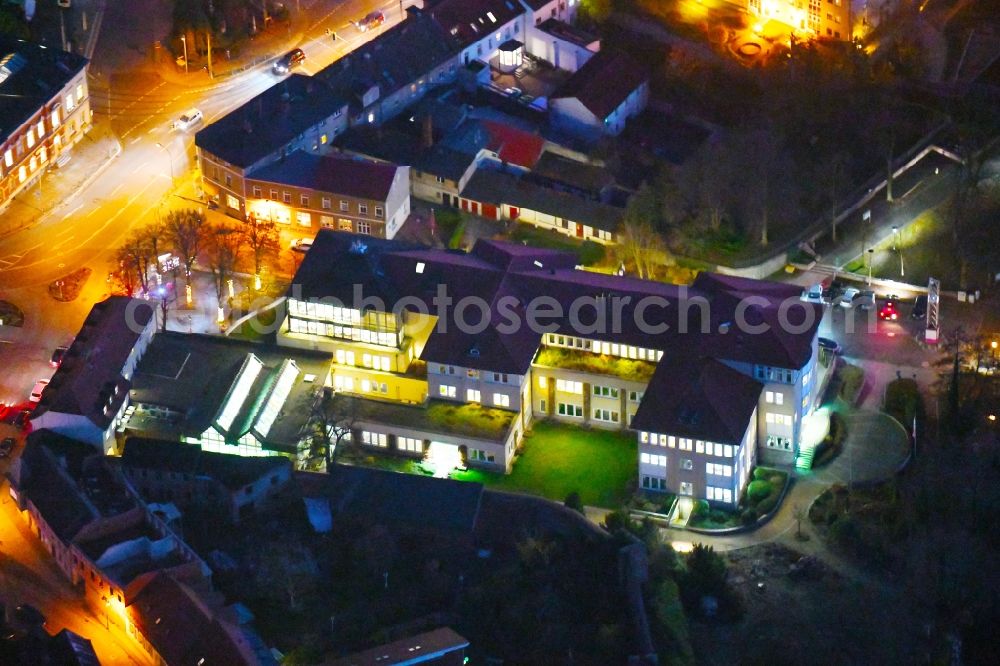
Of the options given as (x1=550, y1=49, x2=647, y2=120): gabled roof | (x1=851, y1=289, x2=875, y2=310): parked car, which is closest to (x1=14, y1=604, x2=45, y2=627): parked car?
(x1=851, y1=289, x2=875, y2=310): parked car

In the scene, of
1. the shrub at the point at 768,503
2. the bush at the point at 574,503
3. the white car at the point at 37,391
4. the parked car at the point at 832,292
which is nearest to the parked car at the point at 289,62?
the white car at the point at 37,391

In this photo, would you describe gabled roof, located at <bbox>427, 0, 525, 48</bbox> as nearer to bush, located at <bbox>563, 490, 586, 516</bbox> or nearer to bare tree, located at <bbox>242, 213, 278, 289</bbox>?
bare tree, located at <bbox>242, 213, 278, 289</bbox>

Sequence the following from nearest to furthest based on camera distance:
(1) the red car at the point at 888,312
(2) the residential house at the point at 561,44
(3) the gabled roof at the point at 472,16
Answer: (1) the red car at the point at 888,312 < (3) the gabled roof at the point at 472,16 < (2) the residential house at the point at 561,44

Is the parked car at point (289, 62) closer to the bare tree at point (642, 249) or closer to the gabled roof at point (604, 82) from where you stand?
the gabled roof at point (604, 82)

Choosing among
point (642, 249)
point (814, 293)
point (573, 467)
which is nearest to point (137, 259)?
point (642, 249)

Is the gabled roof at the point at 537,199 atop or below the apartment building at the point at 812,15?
below

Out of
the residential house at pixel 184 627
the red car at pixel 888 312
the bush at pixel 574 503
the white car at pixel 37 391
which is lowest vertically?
the residential house at pixel 184 627

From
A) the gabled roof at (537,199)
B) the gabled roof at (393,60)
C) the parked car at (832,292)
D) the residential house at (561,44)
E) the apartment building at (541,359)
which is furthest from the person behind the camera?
the residential house at (561,44)

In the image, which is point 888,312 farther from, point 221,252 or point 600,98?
point 221,252
